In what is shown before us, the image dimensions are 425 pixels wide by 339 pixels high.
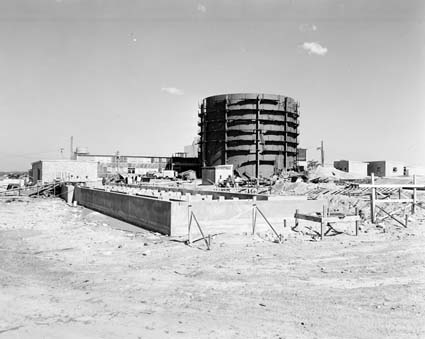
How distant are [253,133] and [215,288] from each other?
143 feet

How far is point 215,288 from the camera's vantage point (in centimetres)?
768

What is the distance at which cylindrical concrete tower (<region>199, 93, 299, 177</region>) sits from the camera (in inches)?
1980

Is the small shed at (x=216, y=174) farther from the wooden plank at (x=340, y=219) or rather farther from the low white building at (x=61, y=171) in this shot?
the wooden plank at (x=340, y=219)

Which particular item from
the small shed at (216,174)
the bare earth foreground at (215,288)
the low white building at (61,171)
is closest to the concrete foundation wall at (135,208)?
the bare earth foreground at (215,288)

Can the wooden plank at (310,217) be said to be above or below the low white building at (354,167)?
below

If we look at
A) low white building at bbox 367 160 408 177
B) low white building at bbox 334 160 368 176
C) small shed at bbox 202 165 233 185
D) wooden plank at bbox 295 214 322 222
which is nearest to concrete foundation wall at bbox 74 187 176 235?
wooden plank at bbox 295 214 322 222

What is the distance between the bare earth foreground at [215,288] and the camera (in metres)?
5.64

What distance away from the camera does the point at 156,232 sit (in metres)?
14.8

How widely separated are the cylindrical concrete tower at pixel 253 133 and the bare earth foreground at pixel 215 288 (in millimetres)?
37296

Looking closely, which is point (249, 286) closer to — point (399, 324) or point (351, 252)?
point (399, 324)

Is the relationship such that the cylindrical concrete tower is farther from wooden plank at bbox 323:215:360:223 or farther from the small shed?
wooden plank at bbox 323:215:360:223

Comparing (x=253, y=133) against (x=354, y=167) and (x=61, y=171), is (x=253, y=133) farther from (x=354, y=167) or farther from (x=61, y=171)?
(x=61, y=171)

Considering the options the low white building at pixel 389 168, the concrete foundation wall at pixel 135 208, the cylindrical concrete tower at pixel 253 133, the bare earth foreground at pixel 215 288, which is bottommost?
the bare earth foreground at pixel 215 288

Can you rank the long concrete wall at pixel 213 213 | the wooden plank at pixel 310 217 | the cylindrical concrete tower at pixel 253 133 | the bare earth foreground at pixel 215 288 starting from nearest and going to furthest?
the bare earth foreground at pixel 215 288 < the wooden plank at pixel 310 217 < the long concrete wall at pixel 213 213 < the cylindrical concrete tower at pixel 253 133
